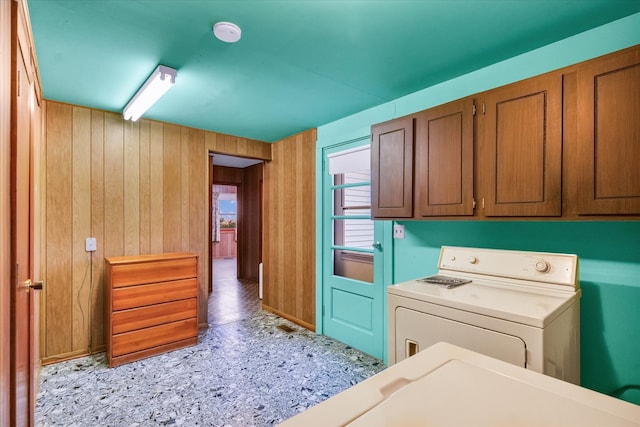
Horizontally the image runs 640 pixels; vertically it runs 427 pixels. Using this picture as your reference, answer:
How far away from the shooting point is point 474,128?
6.08ft

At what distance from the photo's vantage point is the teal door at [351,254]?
2.87 m

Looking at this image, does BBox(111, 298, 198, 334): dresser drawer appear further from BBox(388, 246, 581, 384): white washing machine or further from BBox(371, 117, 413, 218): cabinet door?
BBox(388, 246, 581, 384): white washing machine

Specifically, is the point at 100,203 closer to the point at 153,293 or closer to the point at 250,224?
the point at 153,293

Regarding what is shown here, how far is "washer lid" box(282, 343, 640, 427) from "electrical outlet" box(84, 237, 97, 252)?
3.08 metres

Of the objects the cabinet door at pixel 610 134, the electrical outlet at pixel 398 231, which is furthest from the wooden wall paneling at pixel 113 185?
the cabinet door at pixel 610 134

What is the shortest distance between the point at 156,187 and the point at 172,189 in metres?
0.16

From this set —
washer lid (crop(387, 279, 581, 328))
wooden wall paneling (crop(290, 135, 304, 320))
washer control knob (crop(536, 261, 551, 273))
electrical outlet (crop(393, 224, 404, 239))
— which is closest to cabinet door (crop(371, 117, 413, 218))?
electrical outlet (crop(393, 224, 404, 239))

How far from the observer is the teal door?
9.41 feet

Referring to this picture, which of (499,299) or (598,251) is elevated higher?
(598,251)

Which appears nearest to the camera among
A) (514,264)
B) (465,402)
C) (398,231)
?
(465,402)

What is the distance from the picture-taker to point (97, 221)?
9.78ft

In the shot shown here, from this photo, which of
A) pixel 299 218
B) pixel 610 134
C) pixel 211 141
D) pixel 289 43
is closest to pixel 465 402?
pixel 610 134

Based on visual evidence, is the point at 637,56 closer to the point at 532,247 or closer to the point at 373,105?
the point at 532,247

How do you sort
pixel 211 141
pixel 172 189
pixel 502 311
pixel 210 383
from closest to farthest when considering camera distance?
1. pixel 502 311
2. pixel 210 383
3. pixel 172 189
4. pixel 211 141
